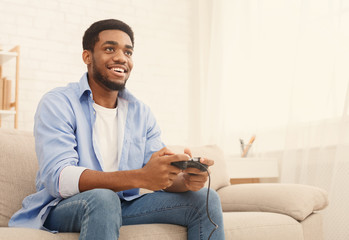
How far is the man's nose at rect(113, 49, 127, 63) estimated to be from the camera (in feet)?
5.51

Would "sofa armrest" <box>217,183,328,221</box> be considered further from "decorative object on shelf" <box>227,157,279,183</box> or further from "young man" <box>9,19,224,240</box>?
"decorative object on shelf" <box>227,157,279,183</box>

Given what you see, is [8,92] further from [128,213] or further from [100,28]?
[128,213]

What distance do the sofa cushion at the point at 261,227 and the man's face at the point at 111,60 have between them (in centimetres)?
70

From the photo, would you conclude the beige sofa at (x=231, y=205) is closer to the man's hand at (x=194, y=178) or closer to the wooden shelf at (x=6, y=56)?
the man's hand at (x=194, y=178)

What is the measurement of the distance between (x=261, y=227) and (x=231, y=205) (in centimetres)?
37

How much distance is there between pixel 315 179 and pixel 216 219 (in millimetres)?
1577

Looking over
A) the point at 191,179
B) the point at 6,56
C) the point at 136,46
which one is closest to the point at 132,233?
the point at 191,179

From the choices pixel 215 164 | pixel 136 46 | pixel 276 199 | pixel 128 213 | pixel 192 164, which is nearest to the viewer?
pixel 192 164

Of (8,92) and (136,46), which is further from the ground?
(136,46)

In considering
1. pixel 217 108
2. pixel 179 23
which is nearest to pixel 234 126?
pixel 217 108

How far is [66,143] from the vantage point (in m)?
1.40

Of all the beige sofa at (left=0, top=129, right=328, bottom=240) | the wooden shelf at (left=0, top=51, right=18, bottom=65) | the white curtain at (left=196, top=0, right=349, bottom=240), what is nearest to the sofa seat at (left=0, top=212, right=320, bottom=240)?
the beige sofa at (left=0, top=129, right=328, bottom=240)

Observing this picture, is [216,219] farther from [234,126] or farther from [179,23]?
[179,23]

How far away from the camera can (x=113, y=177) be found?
4.34 ft
